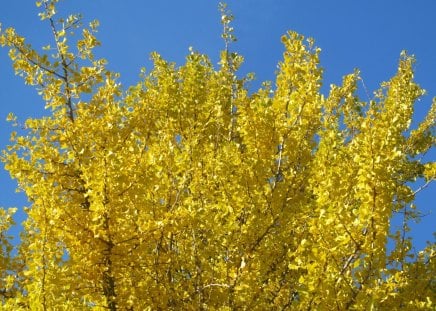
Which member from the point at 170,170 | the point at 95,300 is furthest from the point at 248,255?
the point at 95,300

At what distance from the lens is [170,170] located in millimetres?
5570

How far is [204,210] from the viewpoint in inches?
211

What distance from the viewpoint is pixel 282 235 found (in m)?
6.43

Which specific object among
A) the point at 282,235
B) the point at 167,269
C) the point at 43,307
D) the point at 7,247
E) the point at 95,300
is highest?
the point at 7,247

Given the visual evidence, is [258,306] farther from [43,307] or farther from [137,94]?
[137,94]

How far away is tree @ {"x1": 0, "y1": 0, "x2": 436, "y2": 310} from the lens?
473 centimetres

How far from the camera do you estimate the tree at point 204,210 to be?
15.5 feet

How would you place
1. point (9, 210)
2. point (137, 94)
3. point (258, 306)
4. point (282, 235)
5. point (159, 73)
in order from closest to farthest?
1. point (258, 306)
2. point (282, 235)
3. point (9, 210)
4. point (137, 94)
5. point (159, 73)

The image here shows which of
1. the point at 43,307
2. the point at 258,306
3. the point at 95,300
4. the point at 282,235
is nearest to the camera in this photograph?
the point at 43,307

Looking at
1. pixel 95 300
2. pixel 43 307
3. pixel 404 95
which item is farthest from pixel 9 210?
pixel 404 95

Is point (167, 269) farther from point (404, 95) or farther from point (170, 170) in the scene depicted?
→ point (404, 95)

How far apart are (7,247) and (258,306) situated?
363cm

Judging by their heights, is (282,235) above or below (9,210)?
below

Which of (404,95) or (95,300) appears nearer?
(95,300)
